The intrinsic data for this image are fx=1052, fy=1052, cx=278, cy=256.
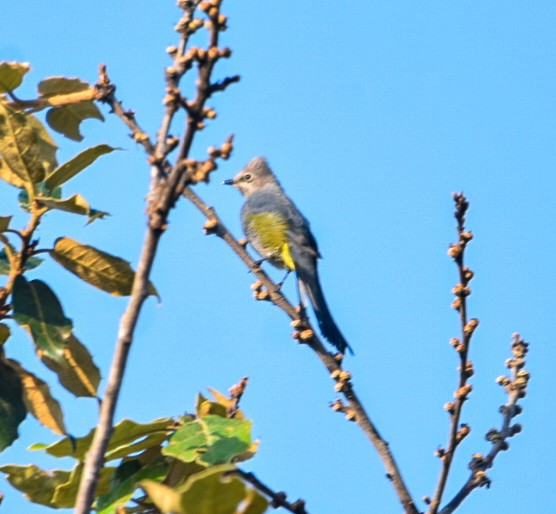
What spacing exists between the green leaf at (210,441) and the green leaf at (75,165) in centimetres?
68

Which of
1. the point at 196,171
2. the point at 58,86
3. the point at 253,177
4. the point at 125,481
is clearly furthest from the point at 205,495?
the point at 253,177

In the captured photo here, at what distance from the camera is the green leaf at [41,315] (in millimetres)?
2506

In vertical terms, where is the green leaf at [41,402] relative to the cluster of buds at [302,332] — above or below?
below

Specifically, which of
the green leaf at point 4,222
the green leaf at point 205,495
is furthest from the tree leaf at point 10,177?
the green leaf at point 205,495

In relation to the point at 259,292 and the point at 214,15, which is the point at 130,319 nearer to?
the point at 214,15

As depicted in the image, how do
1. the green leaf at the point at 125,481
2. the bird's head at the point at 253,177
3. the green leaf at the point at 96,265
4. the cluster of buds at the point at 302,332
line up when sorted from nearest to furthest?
1. the green leaf at the point at 125,481
2. the green leaf at the point at 96,265
3. the cluster of buds at the point at 302,332
4. the bird's head at the point at 253,177

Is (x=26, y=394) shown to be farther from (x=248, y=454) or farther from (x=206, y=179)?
(x=206, y=179)

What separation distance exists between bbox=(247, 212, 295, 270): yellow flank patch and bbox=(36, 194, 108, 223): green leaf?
14.3 feet

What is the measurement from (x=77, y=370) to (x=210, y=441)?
469 mm

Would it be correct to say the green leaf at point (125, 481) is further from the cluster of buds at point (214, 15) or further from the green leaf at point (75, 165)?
the cluster of buds at point (214, 15)

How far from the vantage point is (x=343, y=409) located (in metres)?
2.98

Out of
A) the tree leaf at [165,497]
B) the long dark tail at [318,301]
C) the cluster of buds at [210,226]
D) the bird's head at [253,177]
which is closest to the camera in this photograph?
the tree leaf at [165,497]

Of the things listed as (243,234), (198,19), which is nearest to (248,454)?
(198,19)

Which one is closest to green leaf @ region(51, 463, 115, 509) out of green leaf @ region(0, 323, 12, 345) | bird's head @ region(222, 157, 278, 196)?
green leaf @ region(0, 323, 12, 345)
